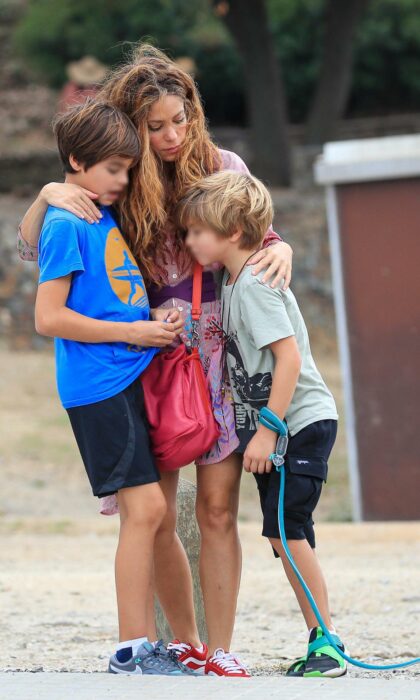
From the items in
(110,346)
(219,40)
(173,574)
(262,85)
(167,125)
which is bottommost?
(173,574)

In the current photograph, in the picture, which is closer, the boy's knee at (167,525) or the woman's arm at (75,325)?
the woman's arm at (75,325)

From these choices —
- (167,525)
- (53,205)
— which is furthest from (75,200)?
(167,525)

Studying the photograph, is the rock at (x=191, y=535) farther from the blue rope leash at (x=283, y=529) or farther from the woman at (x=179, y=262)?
the blue rope leash at (x=283, y=529)

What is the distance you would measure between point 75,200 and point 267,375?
2.49 feet

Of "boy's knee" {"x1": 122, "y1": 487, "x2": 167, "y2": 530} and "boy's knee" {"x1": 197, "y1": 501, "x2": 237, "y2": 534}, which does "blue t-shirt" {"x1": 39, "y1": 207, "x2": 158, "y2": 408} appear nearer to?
"boy's knee" {"x1": 122, "y1": 487, "x2": 167, "y2": 530}

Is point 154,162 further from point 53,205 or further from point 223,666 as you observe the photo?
point 223,666

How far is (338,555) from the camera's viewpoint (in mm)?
7434

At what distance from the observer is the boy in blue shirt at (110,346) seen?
3.38m

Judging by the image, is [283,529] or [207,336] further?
[207,336]

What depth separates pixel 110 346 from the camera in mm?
3430

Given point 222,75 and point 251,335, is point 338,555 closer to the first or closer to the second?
point 251,335

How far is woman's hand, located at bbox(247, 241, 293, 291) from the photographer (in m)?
3.48

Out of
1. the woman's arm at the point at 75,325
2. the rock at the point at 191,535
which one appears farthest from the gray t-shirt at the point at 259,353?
the rock at the point at 191,535

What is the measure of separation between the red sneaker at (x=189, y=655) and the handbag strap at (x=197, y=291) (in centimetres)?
103
